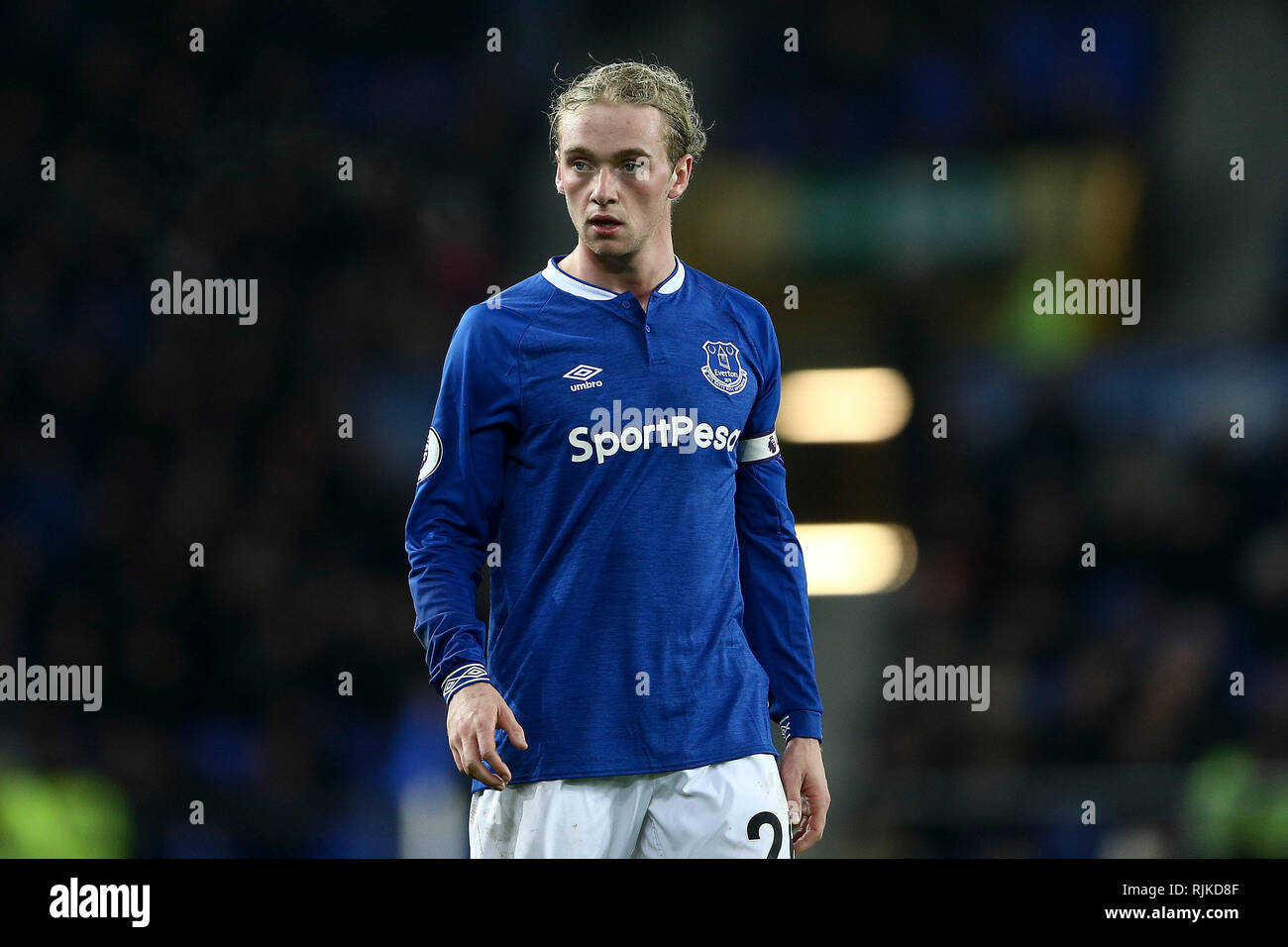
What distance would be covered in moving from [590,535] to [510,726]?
1.41 ft

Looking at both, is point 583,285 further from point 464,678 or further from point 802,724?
point 802,724

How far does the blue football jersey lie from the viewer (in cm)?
299

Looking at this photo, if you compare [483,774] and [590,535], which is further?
[590,535]

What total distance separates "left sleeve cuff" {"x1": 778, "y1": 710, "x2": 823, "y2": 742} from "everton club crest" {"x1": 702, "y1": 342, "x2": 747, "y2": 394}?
711mm

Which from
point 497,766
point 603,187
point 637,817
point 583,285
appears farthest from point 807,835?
point 603,187

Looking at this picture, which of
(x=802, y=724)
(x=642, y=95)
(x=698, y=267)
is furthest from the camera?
(x=698, y=267)

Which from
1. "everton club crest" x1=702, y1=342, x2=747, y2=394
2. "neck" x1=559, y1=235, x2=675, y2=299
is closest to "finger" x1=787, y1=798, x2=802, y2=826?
"everton club crest" x1=702, y1=342, x2=747, y2=394

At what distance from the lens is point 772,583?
10.8 ft

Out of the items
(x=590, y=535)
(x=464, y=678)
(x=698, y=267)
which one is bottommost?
(x=464, y=678)

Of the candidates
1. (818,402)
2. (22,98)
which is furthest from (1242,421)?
(22,98)

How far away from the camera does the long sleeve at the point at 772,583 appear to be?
3.27m

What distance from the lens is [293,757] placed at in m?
6.98

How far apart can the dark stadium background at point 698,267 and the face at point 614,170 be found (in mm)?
3857

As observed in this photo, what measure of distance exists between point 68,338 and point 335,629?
2.35 metres
